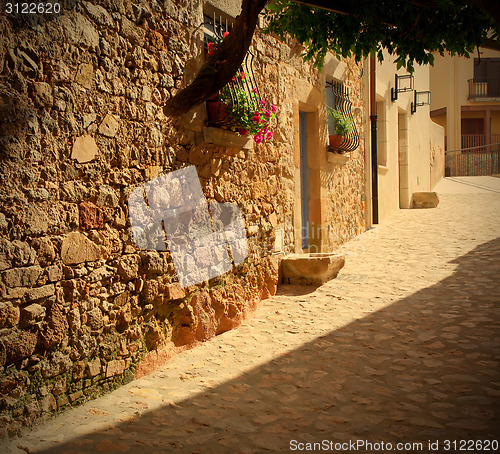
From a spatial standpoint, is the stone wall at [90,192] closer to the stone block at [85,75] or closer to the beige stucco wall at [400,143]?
the stone block at [85,75]

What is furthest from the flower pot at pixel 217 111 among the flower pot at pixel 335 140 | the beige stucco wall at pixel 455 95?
the beige stucco wall at pixel 455 95

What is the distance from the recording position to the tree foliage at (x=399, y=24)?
10.4 ft

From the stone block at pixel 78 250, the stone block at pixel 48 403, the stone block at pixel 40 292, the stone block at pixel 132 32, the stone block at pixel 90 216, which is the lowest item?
the stone block at pixel 48 403

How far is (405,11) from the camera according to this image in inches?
124

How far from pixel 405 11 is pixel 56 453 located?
339 centimetres

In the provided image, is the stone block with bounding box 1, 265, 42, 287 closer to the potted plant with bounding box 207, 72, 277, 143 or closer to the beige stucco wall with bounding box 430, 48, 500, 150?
the potted plant with bounding box 207, 72, 277, 143

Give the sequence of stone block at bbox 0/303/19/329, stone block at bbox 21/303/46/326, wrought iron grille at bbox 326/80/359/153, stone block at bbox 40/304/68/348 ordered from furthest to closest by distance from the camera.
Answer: wrought iron grille at bbox 326/80/359/153 → stone block at bbox 40/304/68/348 → stone block at bbox 21/303/46/326 → stone block at bbox 0/303/19/329

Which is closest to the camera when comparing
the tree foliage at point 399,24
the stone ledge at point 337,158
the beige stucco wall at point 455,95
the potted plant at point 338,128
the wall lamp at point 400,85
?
the tree foliage at point 399,24

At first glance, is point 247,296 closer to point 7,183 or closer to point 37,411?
point 37,411

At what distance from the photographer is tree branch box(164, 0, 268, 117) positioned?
10.9 feet

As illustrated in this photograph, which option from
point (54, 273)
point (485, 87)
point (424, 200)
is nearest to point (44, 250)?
point (54, 273)

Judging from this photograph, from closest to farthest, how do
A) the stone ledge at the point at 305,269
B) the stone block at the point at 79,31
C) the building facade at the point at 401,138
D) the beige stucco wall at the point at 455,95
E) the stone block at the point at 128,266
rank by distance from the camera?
the stone block at the point at 79,31 < the stone block at the point at 128,266 < the stone ledge at the point at 305,269 < the building facade at the point at 401,138 < the beige stucco wall at the point at 455,95

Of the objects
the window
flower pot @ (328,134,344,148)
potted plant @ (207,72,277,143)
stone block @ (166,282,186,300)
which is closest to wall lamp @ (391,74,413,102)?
flower pot @ (328,134,344,148)

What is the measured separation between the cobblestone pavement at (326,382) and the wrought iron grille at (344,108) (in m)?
2.28
